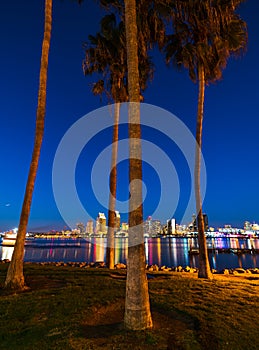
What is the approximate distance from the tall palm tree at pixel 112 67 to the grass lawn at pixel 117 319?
5762mm

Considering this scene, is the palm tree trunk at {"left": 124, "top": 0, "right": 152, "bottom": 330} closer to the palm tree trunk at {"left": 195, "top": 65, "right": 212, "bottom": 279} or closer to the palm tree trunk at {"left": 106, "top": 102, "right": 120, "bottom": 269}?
the palm tree trunk at {"left": 195, "top": 65, "right": 212, "bottom": 279}

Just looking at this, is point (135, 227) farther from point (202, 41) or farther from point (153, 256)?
point (153, 256)

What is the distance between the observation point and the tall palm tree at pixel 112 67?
12305mm

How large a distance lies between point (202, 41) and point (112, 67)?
454 cm

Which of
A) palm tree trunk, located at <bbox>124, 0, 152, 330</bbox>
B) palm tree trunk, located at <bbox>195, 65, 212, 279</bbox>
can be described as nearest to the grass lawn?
palm tree trunk, located at <bbox>124, 0, 152, 330</bbox>

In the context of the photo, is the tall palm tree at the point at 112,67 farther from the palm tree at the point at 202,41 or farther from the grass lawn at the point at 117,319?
the grass lawn at the point at 117,319

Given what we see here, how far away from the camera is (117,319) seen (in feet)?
17.6

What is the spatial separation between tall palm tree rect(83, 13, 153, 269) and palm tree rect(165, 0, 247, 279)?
1.93 m

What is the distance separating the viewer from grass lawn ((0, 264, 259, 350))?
426 cm

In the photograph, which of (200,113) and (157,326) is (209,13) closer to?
(200,113)

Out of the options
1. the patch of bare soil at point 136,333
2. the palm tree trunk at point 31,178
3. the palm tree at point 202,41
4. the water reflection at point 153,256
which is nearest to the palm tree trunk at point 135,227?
the patch of bare soil at point 136,333

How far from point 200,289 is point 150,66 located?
10585 mm

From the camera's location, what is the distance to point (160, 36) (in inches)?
406

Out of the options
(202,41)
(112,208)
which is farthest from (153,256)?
(202,41)
